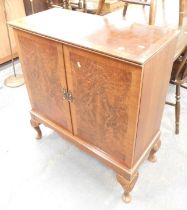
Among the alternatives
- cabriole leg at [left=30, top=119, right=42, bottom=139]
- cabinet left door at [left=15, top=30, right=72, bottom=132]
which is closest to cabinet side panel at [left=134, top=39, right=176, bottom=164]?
cabinet left door at [left=15, top=30, right=72, bottom=132]

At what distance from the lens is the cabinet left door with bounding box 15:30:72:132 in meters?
1.15

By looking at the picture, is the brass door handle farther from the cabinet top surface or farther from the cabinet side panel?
the cabinet side panel

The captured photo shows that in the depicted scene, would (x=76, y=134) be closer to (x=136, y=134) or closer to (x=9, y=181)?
(x=136, y=134)

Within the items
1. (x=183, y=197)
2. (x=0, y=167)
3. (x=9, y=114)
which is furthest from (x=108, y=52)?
(x=9, y=114)

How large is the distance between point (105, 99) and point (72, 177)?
663mm

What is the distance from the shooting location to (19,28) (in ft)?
3.96

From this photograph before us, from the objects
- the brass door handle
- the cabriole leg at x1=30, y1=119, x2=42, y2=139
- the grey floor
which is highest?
the brass door handle

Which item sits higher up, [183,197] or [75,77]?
[75,77]

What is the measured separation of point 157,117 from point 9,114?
49.9 inches

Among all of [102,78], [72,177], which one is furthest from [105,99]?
[72,177]

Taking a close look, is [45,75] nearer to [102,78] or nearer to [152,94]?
[102,78]

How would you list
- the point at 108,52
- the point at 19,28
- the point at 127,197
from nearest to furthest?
the point at 108,52 < the point at 19,28 < the point at 127,197

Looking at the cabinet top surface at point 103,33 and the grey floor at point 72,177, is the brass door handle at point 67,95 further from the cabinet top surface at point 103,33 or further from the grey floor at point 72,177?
the grey floor at point 72,177

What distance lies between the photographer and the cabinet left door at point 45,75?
1.15 meters
